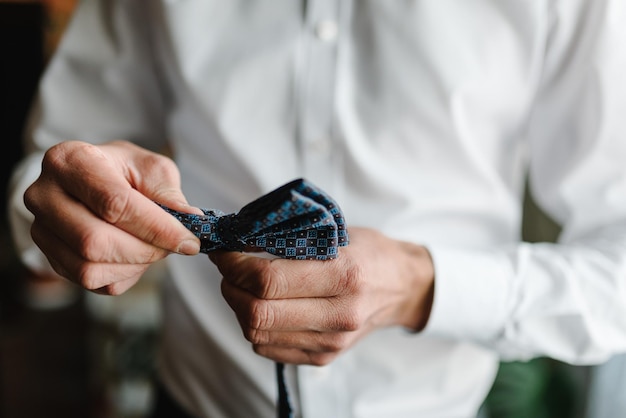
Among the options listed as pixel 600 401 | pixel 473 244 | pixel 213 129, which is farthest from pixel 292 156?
pixel 600 401

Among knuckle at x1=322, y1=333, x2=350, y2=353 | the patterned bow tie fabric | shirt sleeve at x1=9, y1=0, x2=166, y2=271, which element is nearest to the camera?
the patterned bow tie fabric

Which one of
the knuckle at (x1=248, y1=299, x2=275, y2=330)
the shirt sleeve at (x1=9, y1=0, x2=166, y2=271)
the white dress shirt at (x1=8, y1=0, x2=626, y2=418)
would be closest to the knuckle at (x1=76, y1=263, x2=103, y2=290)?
the knuckle at (x1=248, y1=299, x2=275, y2=330)

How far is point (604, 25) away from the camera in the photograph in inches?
21.9

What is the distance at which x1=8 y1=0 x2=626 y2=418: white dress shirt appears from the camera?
0.57 meters

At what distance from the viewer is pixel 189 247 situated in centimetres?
40

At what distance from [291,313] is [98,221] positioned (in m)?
0.15

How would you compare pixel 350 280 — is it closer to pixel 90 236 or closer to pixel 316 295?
pixel 316 295

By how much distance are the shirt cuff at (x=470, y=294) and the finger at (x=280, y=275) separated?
15cm

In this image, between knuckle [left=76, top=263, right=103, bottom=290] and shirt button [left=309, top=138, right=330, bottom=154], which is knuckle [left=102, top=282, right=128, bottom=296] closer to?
knuckle [left=76, top=263, right=103, bottom=290]

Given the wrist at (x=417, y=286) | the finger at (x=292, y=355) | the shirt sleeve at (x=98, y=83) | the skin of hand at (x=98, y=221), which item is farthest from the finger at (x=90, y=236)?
the shirt sleeve at (x=98, y=83)

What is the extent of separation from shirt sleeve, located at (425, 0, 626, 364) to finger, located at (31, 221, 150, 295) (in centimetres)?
28

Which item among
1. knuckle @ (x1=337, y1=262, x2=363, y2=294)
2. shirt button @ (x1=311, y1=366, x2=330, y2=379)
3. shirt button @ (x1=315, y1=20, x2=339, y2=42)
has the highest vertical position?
shirt button @ (x1=315, y1=20, x2=339, y2=42)

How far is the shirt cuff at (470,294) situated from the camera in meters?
0.56

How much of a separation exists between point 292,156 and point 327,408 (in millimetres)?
275
